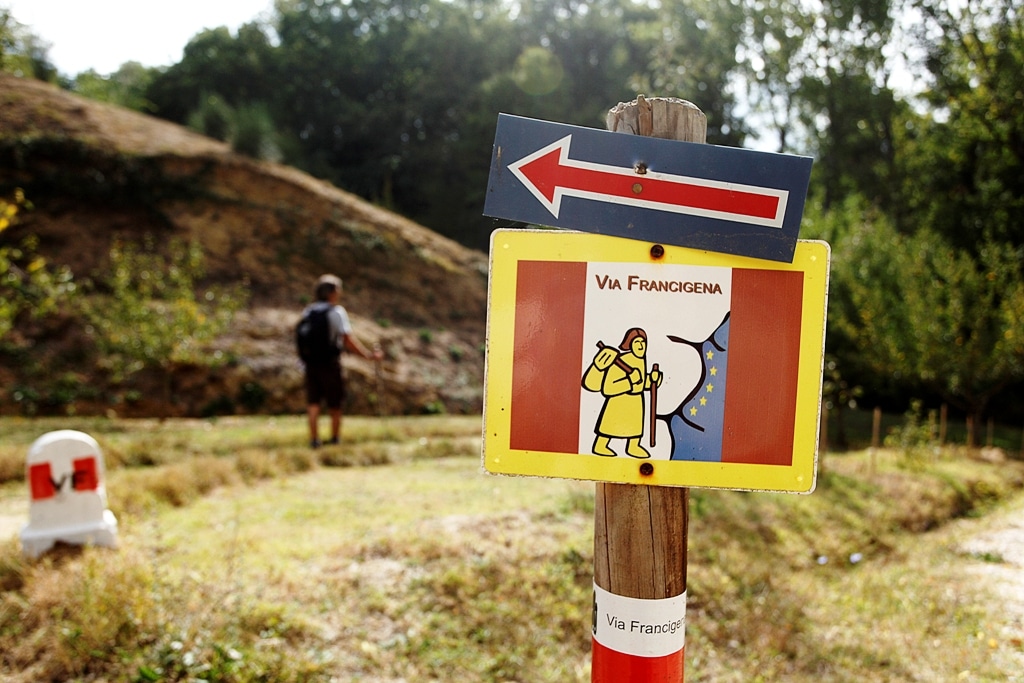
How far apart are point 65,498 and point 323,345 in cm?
402

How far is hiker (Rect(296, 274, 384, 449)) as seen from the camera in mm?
8195

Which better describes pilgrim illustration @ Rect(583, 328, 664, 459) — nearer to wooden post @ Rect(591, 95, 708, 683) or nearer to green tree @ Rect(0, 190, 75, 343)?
wooden post @ Rect(591, 95, 708, 683)

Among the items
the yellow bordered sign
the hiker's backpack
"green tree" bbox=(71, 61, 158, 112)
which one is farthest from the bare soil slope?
the yellow bordered sign

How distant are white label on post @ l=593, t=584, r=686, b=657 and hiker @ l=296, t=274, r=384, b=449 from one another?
6.71 metres

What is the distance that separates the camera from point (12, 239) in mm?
15914

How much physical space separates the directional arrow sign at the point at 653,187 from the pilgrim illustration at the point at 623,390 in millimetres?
270

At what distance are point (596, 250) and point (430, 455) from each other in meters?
7.54

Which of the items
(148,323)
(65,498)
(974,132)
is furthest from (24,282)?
(974,132)

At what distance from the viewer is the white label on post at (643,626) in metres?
1.84

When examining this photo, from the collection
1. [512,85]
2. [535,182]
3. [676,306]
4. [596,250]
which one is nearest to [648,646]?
[676,306]

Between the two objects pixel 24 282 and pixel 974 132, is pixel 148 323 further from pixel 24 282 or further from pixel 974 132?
pixel 974 132

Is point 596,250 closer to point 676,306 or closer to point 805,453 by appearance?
point 676,306

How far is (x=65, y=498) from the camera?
434 cm

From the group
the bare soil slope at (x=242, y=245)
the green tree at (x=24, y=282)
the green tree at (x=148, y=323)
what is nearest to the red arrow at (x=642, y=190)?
the green tree at (x=24, y=282)
